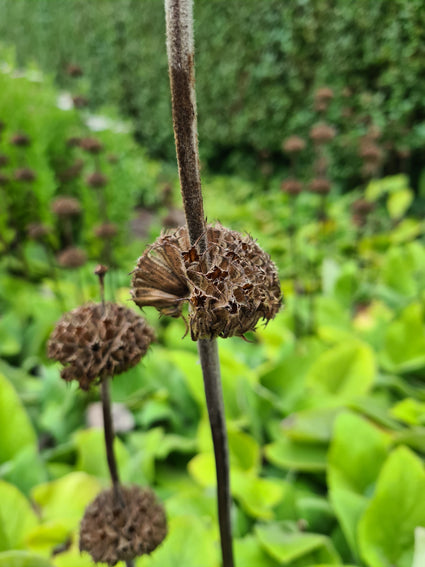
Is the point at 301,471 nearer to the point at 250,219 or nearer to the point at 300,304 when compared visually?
the point at 300,304

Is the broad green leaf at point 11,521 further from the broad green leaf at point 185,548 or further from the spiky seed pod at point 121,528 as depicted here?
the spiky seed pod at point 121,528

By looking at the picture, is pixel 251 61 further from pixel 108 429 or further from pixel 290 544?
pixel 108 429

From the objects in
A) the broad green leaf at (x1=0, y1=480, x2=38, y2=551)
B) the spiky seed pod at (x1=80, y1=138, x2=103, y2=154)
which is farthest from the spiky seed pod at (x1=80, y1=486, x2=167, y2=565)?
the spiky seed pod at (x1=80, y1=138, x2=103, y2=154)

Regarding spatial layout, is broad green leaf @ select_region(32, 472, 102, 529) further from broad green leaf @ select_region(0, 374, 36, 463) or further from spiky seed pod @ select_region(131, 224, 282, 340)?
spiky seed pod @ select_region(131, 224, 282, 340)

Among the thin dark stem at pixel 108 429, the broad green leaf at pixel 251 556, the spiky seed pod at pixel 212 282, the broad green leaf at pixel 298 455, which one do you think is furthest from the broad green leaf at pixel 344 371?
the spiky seed pod at pixel 212 282

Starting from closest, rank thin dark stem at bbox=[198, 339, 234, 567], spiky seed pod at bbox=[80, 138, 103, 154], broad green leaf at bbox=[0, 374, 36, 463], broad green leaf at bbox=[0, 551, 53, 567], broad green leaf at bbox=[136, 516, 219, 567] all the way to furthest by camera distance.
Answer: thin dark stem at bbox=[198, 339, 234, 567], broad green leaf at bbox=[0, 551, 53, 567], broad green leaf at bbox=[136, 516, 219, 567], broad green leaf at bbox=[0, 374, 36, 463], spiky seed pod at bbox=[80, 138, 103, 154]
